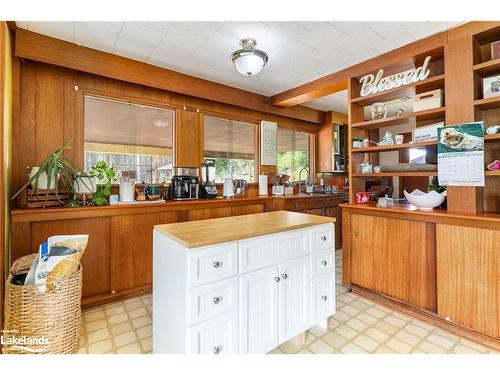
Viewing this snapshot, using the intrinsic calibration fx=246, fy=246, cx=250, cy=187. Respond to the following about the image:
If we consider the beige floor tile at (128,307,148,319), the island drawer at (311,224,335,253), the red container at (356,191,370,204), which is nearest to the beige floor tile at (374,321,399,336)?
the island drawer at (311,224,335,253)

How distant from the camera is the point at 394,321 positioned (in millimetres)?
2105

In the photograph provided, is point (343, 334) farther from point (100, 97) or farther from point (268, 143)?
point (100, 97)

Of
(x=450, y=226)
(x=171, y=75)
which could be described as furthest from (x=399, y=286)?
(x=171, y=75)

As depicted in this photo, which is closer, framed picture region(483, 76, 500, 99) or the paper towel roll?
framed picture region(483, 76, 500, 99)

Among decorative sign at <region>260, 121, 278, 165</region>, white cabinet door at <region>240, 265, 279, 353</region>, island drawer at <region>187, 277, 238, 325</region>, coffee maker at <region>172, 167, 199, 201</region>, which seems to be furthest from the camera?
decorative sign at <region>260, 121, 278, 165</region>

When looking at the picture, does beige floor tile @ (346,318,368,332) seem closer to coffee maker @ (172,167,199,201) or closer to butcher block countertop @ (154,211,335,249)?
butcher block countertop @ (154,211,335,249)

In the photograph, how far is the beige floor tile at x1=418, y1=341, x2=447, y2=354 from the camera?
1716 millimetres

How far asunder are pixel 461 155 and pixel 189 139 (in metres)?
2.84

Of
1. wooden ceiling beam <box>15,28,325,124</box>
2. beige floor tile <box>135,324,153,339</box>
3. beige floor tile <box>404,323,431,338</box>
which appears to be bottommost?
beige floor tile <box>135,324,153,339</box>

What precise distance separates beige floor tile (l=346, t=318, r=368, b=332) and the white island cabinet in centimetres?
31

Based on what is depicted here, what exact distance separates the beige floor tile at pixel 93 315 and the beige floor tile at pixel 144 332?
1.52ft

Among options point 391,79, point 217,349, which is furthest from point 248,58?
point 217,349
